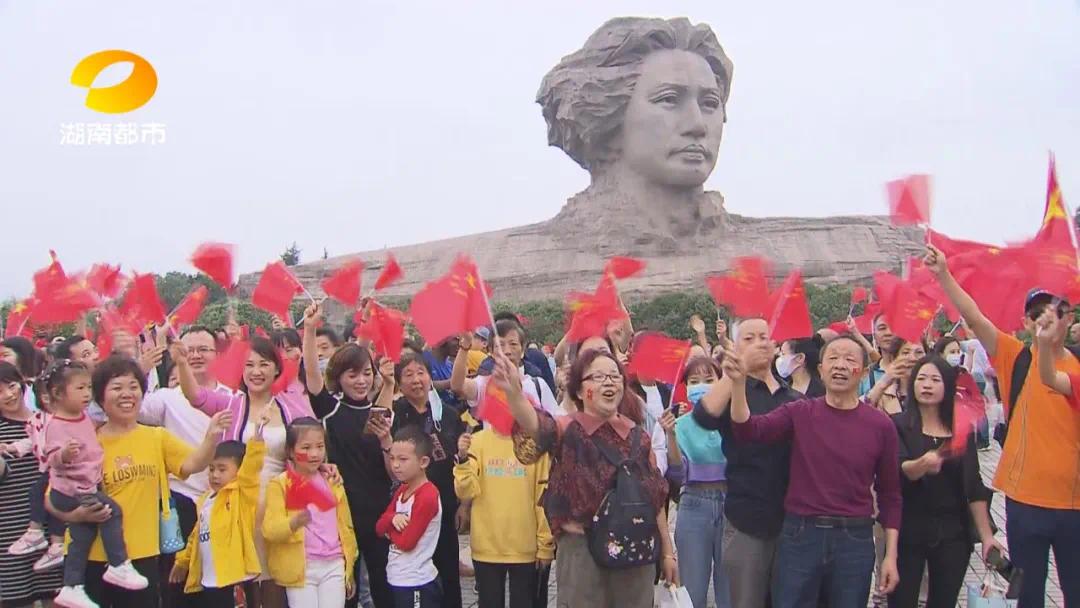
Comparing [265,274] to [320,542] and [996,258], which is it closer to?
[320,542]

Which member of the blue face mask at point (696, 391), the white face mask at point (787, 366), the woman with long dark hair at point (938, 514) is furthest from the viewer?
the white face mask at point (787, 366)

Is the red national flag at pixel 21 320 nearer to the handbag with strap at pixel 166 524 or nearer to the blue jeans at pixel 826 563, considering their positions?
the handbag with strap at pixel 166 524

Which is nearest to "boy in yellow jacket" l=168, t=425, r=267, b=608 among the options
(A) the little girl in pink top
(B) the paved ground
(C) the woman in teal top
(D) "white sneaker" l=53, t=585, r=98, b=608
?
(A) the little girl in pink top

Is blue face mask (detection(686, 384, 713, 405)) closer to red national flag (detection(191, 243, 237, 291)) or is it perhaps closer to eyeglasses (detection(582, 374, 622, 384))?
eyeglasses (detection(582, 374, 622, 384))

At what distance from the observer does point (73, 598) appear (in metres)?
3.70

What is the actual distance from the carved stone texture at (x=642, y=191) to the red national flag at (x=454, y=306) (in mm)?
23780

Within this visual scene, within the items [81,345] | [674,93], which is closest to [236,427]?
[81,345]

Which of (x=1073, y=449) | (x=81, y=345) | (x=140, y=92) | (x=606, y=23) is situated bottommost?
(x=1073, y=449)

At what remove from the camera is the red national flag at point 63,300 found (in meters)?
6.50

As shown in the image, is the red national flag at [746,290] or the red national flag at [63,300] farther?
the red national flag at [63,300]

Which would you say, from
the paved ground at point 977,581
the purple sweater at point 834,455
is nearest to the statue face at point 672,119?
the paved ground at point 977,581

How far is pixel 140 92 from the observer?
245 inches

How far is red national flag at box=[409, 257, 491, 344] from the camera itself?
4227mm

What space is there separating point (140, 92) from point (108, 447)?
3197mm
